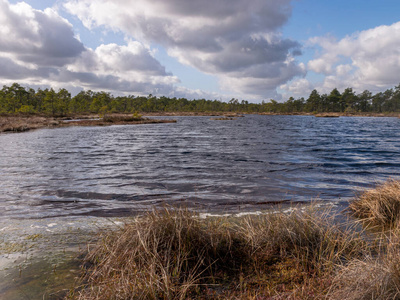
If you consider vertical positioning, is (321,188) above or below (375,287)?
below

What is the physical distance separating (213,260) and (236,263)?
0.37 meters

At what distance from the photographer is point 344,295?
2.88 meters

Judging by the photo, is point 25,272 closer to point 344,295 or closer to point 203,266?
point 203,266

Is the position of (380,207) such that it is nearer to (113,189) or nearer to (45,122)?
(113,189)

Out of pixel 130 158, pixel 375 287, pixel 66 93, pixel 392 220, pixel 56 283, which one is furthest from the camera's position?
pixel 66 93

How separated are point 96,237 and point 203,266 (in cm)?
243

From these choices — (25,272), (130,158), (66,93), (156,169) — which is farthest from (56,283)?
(66,93)

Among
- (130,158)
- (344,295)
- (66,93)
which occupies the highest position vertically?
(66,93)

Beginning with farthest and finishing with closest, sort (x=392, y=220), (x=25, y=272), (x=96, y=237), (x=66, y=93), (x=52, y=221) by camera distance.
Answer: (x=66, y=93) → (x=52, y=221) → (x=392, y=220) → (x=96, y=237) → (x=25, y=272)

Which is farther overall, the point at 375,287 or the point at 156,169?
the point at 156,169

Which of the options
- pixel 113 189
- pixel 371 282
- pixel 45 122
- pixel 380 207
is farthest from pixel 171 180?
pixel 45 122

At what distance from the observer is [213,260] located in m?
4.23

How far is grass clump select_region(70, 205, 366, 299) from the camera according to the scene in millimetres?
3320

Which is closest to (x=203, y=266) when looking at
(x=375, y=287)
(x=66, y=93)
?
(x=375, y=287)
